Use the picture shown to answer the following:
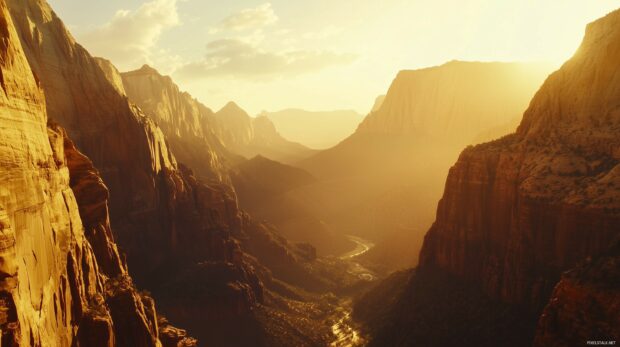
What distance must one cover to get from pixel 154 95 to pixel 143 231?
8538 cm

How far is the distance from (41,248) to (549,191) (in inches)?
1640

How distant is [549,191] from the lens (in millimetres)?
44844

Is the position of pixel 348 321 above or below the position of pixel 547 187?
below

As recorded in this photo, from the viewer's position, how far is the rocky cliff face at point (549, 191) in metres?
40.7

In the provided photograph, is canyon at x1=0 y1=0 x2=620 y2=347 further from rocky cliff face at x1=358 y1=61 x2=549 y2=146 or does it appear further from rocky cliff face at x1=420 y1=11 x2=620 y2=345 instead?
rocky cliff face at x1=358 y1=61 x2=549 y2=146

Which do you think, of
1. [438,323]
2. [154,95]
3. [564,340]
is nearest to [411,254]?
[438,323]

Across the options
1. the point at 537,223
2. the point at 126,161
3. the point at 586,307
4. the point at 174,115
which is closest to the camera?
the point at 586,307

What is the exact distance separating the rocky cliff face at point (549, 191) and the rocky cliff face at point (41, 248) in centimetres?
2926

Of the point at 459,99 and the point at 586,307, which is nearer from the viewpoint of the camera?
the point at 586,307

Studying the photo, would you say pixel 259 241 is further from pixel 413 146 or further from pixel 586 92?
pixel 413 146

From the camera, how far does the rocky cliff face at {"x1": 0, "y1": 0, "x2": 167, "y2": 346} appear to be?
55.8ft

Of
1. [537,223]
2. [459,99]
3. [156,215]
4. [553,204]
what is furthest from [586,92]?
[459,99]

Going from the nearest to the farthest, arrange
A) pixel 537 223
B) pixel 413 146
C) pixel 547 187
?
1. pixel 547 187
2. pixel 537 223
3. pixel 413 146

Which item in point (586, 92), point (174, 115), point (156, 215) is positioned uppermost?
point (174, 115)
